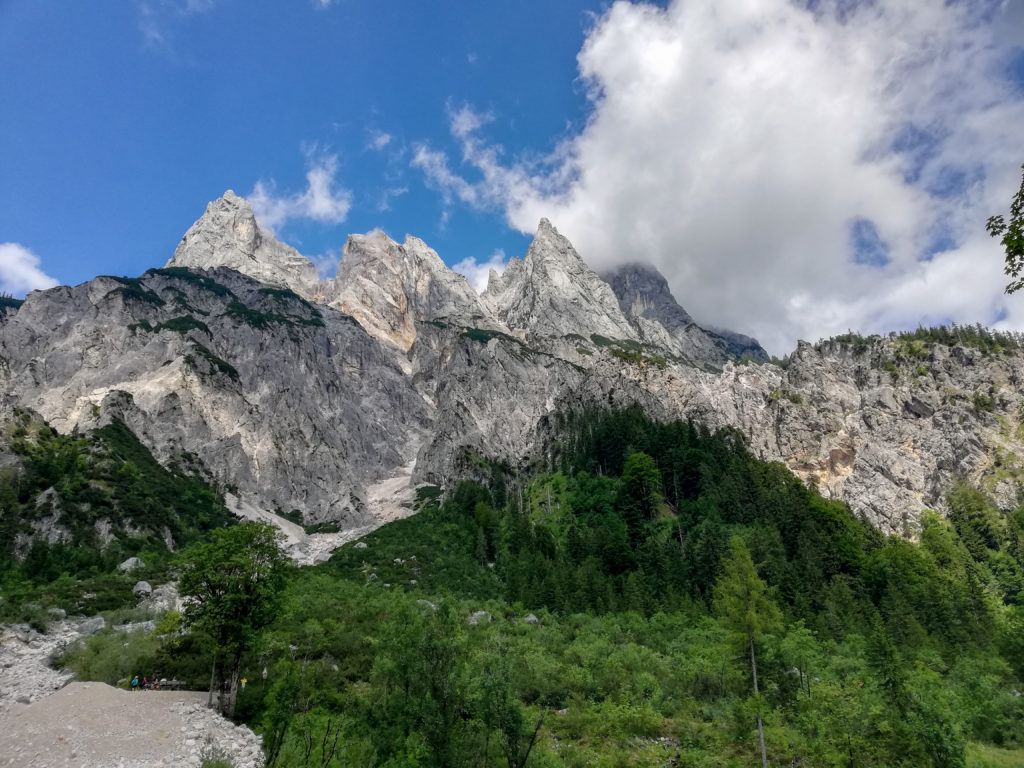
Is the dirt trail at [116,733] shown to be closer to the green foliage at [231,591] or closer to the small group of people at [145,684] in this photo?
the small group of people at [145,684]

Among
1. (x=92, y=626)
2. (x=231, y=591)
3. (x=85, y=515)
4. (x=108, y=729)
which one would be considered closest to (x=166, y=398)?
(x=85, y=515)

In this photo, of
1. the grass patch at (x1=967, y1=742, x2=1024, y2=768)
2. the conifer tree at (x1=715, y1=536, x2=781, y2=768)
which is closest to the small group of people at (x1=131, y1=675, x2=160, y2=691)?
the conifer tree at (x1=715, y1=536, x2=781, y2=768)

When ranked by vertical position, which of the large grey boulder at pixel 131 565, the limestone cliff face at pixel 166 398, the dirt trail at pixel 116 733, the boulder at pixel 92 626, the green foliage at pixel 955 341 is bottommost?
the dirt trail at pixel 116 733

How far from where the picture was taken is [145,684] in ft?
116

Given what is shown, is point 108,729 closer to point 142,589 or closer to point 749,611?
point 749,611

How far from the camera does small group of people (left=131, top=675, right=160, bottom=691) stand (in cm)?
3466

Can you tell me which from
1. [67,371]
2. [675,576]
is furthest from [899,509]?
[67,371]

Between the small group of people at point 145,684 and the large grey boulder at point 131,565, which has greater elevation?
the large grey boulder at point 131,565

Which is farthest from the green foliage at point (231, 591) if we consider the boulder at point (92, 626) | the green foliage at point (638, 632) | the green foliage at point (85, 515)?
the green foliage at point (85, 515)

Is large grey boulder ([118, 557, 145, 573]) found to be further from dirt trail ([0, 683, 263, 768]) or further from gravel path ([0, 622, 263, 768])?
dirt trail ([0, 683, 263, 768])

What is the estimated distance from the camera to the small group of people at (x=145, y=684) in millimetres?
34656

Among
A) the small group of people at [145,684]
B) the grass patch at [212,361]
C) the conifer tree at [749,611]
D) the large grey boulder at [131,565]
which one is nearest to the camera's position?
the small group of people at [145,684]

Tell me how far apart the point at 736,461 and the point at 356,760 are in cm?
8963

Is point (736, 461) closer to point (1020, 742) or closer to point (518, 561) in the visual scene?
point (518, 561)
